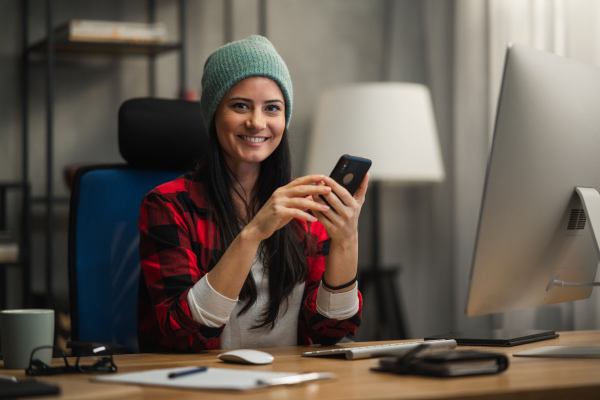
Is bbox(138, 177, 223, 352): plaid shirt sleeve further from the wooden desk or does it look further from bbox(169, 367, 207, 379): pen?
bbox(169, 367, 207, 379): pen

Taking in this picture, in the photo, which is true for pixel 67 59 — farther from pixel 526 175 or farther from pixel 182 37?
pixel 526 175

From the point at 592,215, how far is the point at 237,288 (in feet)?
1.94

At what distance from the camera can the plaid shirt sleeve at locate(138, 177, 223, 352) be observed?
4.15 ft

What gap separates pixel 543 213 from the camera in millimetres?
1061

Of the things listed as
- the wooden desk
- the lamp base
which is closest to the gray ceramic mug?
the wooden desk

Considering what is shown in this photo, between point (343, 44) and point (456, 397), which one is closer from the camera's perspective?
point (456, 397)

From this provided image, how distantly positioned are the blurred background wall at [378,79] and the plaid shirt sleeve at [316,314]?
1.09 m

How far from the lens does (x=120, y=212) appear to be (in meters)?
1.64

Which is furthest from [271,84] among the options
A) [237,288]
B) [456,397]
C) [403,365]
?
[456,397]

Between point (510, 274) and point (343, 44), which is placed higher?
point (343, 44)

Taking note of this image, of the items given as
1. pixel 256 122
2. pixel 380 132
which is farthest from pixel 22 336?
pixel 380 132

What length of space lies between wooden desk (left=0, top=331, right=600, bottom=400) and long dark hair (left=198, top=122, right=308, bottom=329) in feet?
1.21

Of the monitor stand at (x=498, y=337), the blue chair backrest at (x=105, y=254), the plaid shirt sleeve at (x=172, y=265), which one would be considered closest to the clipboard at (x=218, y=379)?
the plaid shirt sleeve at (x=172, y=265)

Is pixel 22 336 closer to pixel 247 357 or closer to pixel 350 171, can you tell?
pixel 247 357
